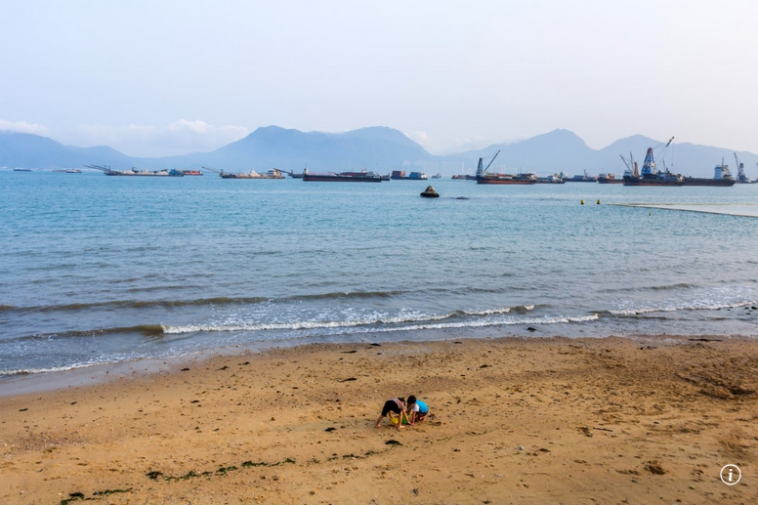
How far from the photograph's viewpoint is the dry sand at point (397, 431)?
7168 millimetres

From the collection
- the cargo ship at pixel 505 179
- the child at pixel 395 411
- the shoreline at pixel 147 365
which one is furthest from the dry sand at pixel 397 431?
the cargo ship at pixel 505 179

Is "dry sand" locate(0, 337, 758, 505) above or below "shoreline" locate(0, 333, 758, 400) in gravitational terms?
above

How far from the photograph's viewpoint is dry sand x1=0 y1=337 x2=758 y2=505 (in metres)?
7.17

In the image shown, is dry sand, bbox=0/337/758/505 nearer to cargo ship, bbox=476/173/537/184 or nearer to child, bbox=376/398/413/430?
child, bbox=376/398/413/430

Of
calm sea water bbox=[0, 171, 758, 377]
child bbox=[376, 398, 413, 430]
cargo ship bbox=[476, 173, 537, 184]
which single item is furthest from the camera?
cargo ship bbox=[476, 173, 537, 184]

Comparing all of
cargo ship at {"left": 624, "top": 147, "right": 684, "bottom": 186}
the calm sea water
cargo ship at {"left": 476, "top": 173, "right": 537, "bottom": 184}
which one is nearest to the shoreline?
the calm sea water

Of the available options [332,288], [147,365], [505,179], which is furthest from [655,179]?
[147,365]

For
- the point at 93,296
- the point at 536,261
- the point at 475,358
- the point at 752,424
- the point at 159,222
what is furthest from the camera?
the point at 159,222

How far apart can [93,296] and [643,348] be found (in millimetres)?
18219

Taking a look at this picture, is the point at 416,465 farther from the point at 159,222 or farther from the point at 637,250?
the point at 159,222

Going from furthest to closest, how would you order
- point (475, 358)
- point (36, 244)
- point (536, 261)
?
point (36, 244) < point (536, 261) < point (475, 358)

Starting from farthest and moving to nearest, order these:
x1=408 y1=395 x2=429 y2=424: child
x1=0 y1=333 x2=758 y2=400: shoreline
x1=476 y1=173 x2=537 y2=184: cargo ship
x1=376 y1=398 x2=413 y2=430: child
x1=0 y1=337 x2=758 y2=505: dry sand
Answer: x1=476 y1=173 x2=537 y2=184: cargo ship < x1=0 y1=333 x2=758 y2=400: shoreline < x1=408 y1=395 x2=429 y2=424: child < x1=376 y1=398 x2=413 y2=430: child < x1=0 y1=337 x2=758 y2=505: dry sand

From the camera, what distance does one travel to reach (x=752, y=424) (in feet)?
30.5

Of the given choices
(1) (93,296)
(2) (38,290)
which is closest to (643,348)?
(1) (93,296)
